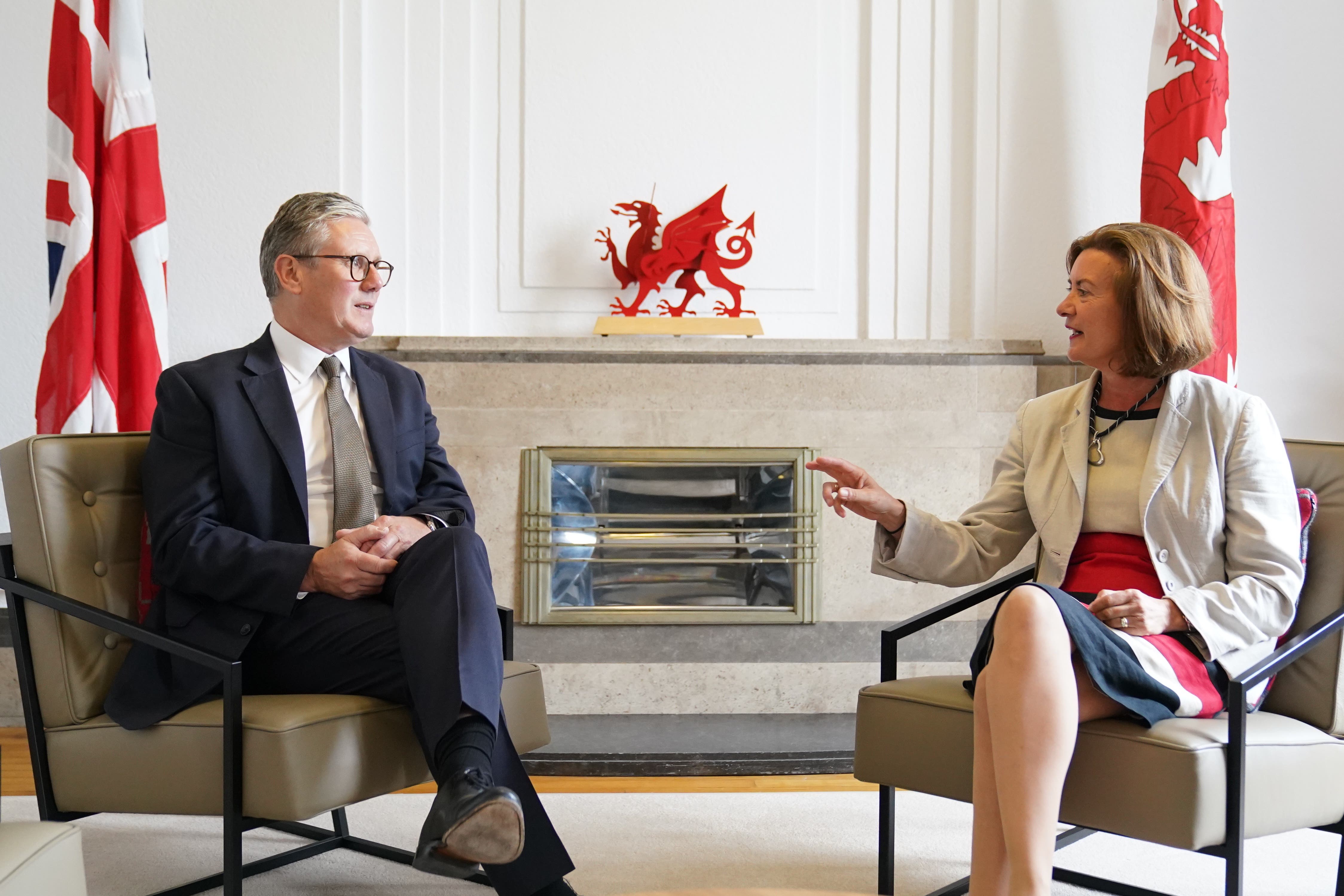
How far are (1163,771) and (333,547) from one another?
1.34 metres

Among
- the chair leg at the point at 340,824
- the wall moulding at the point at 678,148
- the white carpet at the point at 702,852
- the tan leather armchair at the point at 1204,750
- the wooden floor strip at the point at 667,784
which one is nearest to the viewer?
the tan leather armchair at the point at 1204,750

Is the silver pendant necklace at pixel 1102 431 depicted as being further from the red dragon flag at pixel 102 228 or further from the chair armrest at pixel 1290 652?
the red dragon flag at pixel 102 228

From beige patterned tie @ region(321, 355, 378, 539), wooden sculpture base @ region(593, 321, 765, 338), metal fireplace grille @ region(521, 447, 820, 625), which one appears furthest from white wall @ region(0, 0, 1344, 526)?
beige patterned tie @ region(321, 355, 378, 539)

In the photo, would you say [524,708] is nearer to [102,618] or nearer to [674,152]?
[102,618]

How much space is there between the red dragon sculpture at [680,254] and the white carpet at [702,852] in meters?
1.57

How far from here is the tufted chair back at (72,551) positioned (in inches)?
70.1

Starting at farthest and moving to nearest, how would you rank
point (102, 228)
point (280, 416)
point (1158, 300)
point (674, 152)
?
point (674, 152) → point (102, 228) → point (280, 416) → point (1158, 300)

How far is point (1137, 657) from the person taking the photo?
164 centimetres

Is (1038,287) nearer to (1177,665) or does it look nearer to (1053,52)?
(1053,52)

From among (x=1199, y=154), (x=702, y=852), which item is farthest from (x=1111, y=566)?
(x=1199, y=154)

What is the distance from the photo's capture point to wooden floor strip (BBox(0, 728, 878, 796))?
2.70 meters

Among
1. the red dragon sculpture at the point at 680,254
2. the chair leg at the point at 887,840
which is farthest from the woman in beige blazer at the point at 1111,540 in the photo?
the red dragon sculpture at the point at 680,254

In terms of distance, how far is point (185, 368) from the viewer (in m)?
1.98

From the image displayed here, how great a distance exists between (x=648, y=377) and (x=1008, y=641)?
1.84 metres
